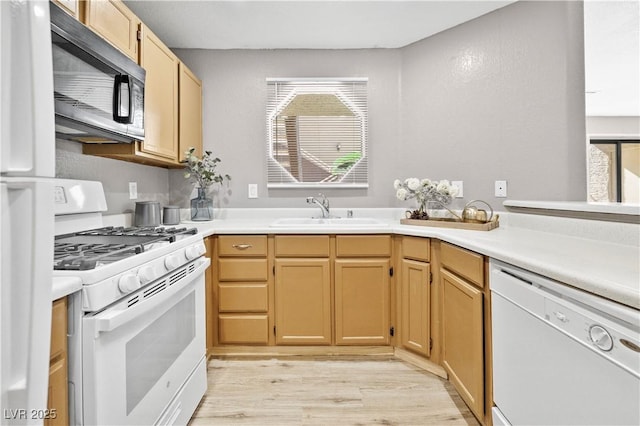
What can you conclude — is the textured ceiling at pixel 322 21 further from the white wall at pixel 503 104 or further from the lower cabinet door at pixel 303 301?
the lower cabinet door at pixel 303 301

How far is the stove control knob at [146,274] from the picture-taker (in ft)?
3.73

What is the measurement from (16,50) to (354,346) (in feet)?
7.01

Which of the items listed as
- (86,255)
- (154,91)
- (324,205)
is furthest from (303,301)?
(154,91)

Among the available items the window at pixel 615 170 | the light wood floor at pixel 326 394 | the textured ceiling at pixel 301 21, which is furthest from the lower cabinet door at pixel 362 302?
the window at pixel 615 170

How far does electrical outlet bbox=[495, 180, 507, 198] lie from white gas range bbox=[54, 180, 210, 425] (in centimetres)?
190

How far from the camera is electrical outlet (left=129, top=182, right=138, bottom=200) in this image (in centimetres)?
221

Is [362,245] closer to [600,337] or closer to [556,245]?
[556,245]

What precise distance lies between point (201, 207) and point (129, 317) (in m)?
1.64

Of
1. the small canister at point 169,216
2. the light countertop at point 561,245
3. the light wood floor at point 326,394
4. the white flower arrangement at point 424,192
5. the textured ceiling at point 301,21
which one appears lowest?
the light wood floor at point 326,394

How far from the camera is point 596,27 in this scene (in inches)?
114

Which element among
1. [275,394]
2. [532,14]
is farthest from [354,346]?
[532,14]

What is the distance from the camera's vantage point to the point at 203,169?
2551 millimetres

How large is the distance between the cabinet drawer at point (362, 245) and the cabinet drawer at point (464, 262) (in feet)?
1.27

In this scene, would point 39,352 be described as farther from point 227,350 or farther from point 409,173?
point 409,173
